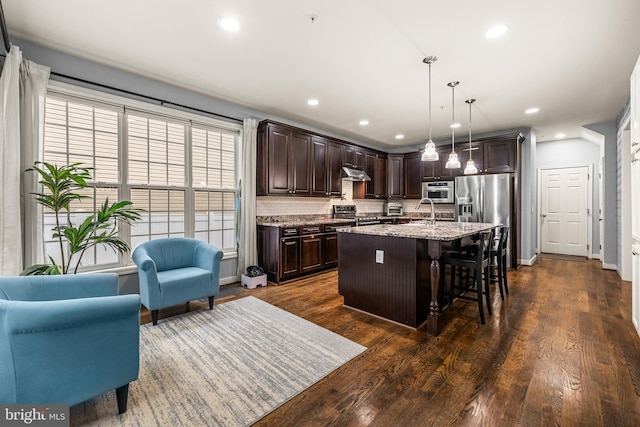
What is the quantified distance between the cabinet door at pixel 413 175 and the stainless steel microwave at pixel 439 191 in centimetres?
19

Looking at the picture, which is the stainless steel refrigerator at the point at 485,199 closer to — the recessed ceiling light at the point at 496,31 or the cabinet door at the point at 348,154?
the cabinet door at the point at 348,154

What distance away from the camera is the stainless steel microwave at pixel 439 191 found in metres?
6.11

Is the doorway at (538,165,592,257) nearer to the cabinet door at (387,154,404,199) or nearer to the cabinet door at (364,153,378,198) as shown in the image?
the cabinet door at (387,154,404,199)

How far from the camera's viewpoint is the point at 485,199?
5.45 meters

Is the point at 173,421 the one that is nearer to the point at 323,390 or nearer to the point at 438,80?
the point at 323,390

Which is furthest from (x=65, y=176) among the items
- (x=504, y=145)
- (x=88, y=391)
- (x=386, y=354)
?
(x=504, y=145)

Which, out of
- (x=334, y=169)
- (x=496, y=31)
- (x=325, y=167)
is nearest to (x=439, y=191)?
(x=334, y=169)

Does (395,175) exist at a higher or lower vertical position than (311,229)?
higher

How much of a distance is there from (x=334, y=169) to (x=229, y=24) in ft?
11.4

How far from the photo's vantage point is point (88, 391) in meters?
1.51

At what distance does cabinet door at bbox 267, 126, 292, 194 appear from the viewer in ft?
14.9

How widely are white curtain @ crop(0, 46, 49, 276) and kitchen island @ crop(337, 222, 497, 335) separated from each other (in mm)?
3046

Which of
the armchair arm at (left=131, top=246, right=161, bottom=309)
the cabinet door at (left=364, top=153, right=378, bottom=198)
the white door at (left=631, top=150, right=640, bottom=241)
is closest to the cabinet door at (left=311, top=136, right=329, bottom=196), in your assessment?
the cabinet door at (left=364, top=153, right=378, bottom=198)

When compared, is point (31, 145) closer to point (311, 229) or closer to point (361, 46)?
point (361, 46)
